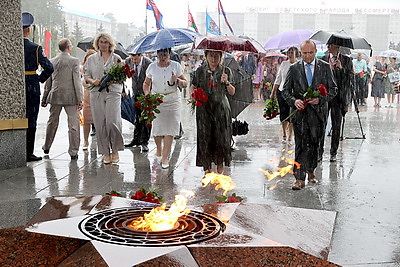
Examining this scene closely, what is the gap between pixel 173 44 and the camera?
8.39 m

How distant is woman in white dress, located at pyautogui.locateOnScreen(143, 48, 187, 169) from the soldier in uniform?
5.59 feet

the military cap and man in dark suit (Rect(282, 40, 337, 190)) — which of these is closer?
man in dark suit (Rect(282, 40, 337, 190))

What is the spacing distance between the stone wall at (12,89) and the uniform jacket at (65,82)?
81 cm

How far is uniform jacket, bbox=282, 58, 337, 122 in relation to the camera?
7.02m

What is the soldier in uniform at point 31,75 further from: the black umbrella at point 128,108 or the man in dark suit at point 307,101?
the man in dark suit at point 307,101

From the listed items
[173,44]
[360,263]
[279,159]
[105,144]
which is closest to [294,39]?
[279,159]

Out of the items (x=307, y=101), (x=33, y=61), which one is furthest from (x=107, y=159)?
(x=307, y=101)

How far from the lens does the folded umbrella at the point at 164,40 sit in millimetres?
8430

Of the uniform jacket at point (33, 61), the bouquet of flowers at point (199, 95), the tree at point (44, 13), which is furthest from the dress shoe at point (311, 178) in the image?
the tree at point (44, 13)

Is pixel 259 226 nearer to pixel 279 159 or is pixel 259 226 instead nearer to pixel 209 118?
pixel 209 118

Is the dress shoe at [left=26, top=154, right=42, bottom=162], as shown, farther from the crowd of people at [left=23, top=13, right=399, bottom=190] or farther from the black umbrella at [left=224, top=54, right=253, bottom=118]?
the black umbrella at [left=224, top=54, right=253, bottom=118]

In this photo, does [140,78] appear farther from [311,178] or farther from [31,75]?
[311,178]

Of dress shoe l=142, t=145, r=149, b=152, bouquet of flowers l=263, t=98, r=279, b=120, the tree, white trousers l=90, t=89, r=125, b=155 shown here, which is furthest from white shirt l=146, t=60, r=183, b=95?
the tree

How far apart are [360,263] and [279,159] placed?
503 centimetres
